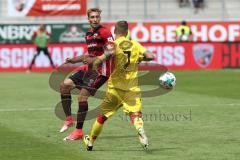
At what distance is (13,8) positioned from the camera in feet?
129

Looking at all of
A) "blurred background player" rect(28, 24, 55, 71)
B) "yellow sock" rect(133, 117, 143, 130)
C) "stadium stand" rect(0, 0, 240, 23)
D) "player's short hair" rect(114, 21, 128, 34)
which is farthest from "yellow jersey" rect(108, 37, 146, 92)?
"stadium stand" rect(0, 0, 240, 23)

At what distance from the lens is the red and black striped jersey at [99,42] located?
1255 cm

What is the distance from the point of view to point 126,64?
36.7 feet

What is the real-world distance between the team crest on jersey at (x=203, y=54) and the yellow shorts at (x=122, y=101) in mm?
23904

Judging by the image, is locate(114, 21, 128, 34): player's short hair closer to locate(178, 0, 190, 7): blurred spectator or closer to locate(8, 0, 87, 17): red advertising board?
locate(8, 0, 87, 17): red advertising board

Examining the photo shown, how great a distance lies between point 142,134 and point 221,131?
3093 mm

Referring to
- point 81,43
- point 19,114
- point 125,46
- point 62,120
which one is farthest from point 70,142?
point 81,43

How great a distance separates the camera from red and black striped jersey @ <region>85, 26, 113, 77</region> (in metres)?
12.5

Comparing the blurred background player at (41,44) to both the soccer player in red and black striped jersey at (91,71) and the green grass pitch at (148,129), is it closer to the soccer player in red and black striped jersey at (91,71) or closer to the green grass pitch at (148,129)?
the green grass pitch at (148,129)

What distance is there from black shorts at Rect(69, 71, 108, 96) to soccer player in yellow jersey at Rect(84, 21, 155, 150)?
118cm

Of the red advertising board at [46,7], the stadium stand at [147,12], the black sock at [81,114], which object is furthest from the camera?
the stadium stand at [147,12]

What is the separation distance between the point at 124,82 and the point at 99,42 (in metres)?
1.64

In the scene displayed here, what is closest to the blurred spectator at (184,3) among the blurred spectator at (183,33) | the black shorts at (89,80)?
the blurred spectator at (183,33)

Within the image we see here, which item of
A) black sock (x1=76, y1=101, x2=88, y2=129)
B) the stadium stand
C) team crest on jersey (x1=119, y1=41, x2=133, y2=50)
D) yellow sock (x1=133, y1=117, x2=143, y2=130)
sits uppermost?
team crest on jersey (x1=119, y1=41, x2=133, y2=50)
